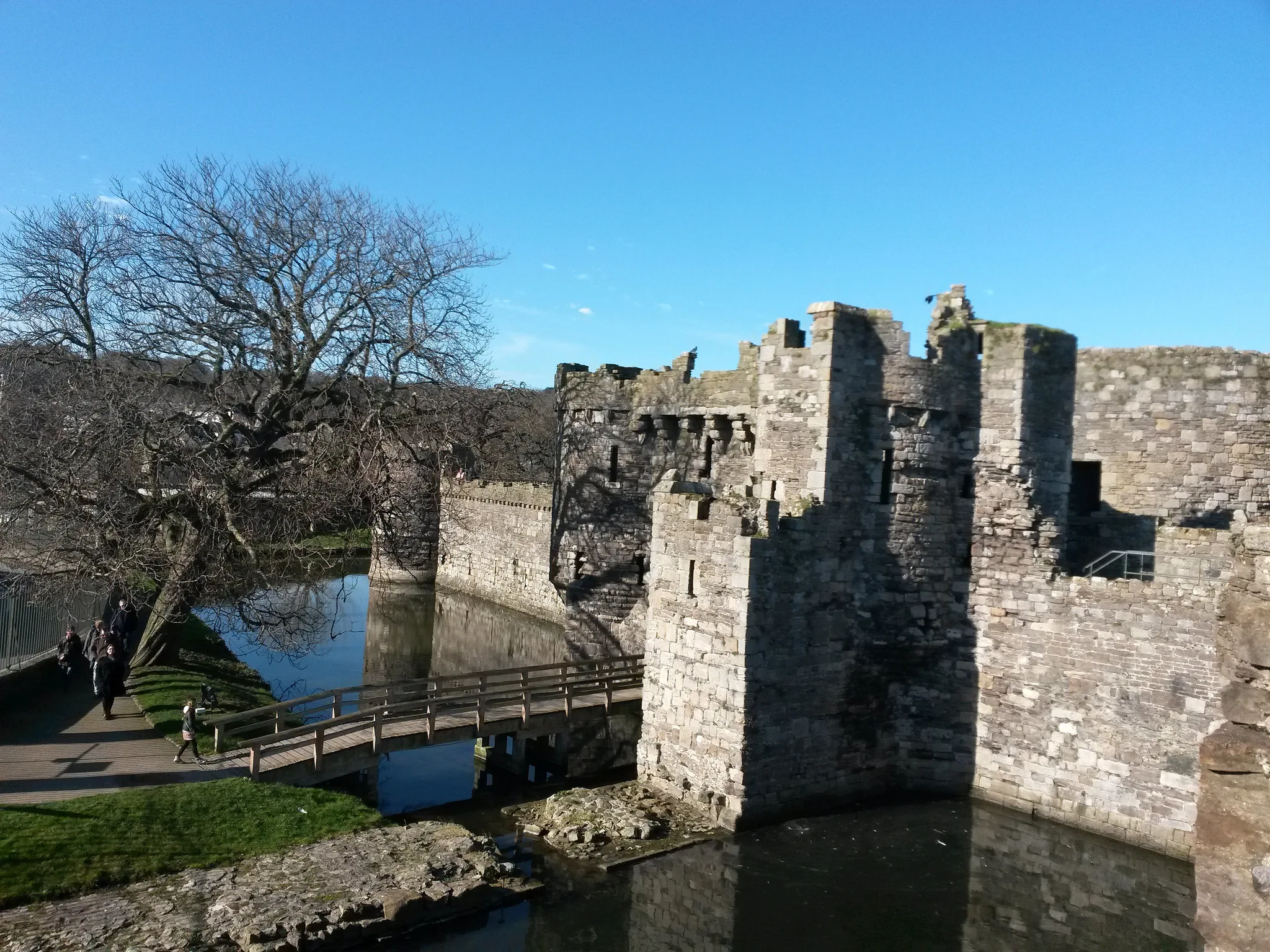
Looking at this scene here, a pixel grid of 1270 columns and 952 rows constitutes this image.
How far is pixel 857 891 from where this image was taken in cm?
1086

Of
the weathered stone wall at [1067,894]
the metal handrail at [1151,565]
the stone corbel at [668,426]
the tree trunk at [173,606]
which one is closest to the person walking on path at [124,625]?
the tree trunk at [173,606]

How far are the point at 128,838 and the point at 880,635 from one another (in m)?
10.0

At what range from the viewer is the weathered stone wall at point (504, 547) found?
30484 millimetres

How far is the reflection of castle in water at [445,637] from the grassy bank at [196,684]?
3475 millimetres

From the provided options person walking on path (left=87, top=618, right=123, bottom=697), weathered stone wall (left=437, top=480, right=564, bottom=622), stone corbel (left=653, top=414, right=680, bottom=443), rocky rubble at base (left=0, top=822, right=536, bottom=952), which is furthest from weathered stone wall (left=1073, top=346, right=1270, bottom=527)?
weathered stone wall (left=437, top=480, right=564, bottom=622)

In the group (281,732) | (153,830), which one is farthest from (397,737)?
(153,830)

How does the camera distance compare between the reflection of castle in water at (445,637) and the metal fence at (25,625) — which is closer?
the metal fence at (25,625)

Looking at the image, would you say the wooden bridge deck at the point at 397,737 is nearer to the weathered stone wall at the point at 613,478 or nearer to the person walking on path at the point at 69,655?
the weathered stone wall at the point at 613,478

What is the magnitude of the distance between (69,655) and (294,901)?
8.71m

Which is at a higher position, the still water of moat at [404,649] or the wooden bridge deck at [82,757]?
the wooden bridge deck at [82,757]

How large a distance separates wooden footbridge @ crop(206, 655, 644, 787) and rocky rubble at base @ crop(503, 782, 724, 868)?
1.44m

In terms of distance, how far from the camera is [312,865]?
9.95 m

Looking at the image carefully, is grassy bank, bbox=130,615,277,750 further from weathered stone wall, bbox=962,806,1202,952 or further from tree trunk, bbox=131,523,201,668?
weathered stone wall, bbox=962,806,1202,952

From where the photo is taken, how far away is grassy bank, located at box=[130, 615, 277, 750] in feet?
45.5
